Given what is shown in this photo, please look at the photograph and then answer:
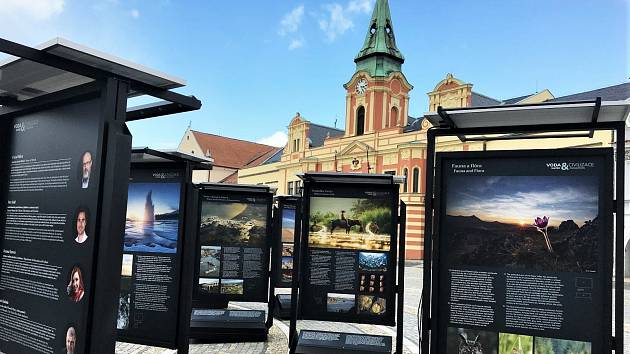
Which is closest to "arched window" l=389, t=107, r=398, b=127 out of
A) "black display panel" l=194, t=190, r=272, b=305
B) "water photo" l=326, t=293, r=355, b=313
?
"black display panel" l=194, t=190, r=272, b=305

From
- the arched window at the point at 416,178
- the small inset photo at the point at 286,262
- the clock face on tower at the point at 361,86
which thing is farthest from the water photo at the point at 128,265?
the clock face on tower at the point at 361,86

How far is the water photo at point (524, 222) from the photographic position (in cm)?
434

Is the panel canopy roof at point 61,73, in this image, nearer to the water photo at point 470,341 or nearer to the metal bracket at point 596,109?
the metal bracket at point 596,109

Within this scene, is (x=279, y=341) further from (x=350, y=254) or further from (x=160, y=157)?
(x=160, y=157)

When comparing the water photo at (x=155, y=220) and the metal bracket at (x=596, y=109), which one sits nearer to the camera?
the metal bracket at (x=596, y=109)

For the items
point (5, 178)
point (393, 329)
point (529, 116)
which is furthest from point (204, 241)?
point (529, 116)

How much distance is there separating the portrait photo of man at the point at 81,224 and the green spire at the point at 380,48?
36907 millimetres

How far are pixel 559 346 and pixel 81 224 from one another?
11.7 feet

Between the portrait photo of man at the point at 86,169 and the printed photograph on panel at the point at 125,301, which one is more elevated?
the portrait photo of man at the point at 86,169

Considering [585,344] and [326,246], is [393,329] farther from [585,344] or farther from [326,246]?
[585,344]

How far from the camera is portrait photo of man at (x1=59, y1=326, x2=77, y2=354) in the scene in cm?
304

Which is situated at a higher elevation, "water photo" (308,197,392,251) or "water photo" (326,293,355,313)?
"water photo" (308,197,392,251)

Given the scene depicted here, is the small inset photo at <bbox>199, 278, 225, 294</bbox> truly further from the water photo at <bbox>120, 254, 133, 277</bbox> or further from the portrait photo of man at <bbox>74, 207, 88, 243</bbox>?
the portrait photo of man at <bbox>74, 207, 88, 243</bbox>

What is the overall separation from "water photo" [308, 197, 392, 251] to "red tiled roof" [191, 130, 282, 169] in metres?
52.7
